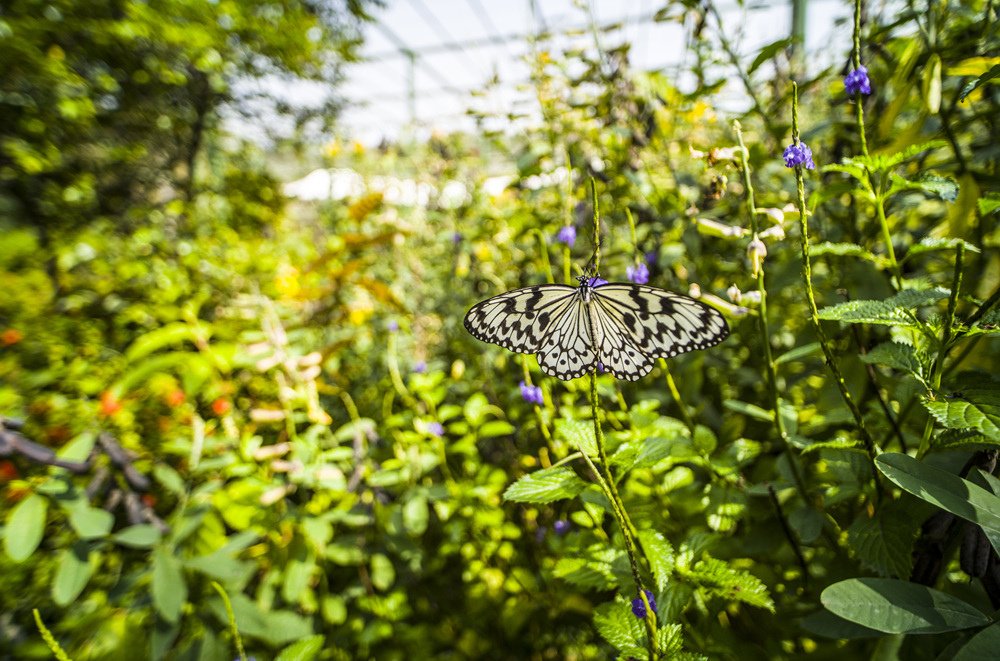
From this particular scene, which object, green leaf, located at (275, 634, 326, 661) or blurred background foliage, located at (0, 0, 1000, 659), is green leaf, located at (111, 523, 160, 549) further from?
green leaf, located at (275, 634, 326, 661)

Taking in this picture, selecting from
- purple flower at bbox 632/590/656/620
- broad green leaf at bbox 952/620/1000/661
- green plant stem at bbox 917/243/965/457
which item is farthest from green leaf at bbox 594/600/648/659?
green plant stem at bbox 917/243/965/457

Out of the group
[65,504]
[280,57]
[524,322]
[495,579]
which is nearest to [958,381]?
Result: [524,322]

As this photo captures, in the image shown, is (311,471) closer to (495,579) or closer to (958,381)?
(495,579)

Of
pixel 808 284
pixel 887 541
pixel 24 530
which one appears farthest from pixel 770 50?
pixel 24 530

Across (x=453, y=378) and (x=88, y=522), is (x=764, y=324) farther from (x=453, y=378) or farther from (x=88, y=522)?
(x=88, y=522)

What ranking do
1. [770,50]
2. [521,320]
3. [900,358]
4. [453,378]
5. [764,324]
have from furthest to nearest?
[453,378] < [770,50] < [521,320] < [764,324] < [900,358]

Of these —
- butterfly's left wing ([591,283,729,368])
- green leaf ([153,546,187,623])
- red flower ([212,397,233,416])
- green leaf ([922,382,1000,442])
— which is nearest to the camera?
green leaf ([922,382,1000,442])
